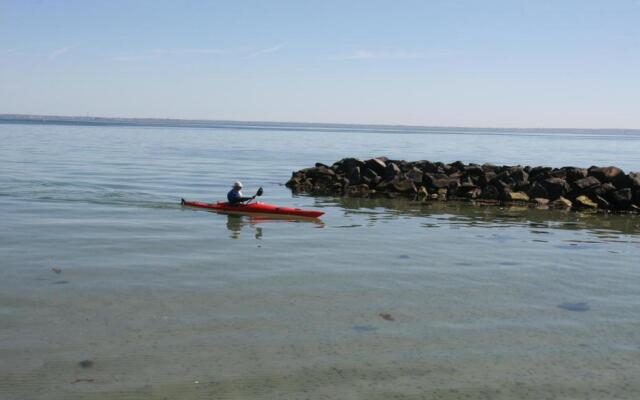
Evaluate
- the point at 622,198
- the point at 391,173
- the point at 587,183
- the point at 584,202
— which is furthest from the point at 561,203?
the point at 391,173

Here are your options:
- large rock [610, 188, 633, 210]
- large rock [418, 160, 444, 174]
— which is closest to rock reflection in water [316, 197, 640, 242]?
large rock [610, 188, 633, 210]

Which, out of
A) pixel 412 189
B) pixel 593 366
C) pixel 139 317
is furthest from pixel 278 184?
pixel 593 366

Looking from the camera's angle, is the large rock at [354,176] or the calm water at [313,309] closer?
the calm water at [313,309]

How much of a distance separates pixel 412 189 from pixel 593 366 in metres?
24.2

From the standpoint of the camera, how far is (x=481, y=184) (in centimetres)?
3450

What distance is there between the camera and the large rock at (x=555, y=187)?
3241 cm

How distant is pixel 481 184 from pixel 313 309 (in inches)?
919

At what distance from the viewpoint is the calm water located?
9.46 m

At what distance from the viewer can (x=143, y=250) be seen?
18.5 m

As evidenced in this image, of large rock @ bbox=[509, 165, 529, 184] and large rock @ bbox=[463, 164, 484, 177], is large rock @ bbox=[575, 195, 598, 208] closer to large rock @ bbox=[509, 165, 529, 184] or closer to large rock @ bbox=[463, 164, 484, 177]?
large rock @ bbox=[509, 165, 529, 184]

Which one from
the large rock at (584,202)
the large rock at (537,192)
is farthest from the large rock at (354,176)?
the large rock at (584,202)

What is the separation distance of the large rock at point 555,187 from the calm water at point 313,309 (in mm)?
6942

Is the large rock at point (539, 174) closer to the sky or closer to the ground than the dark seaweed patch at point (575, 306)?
closer to the sky

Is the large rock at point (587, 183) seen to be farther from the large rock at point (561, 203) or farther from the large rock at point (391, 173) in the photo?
the large rock at point (391, 173)
